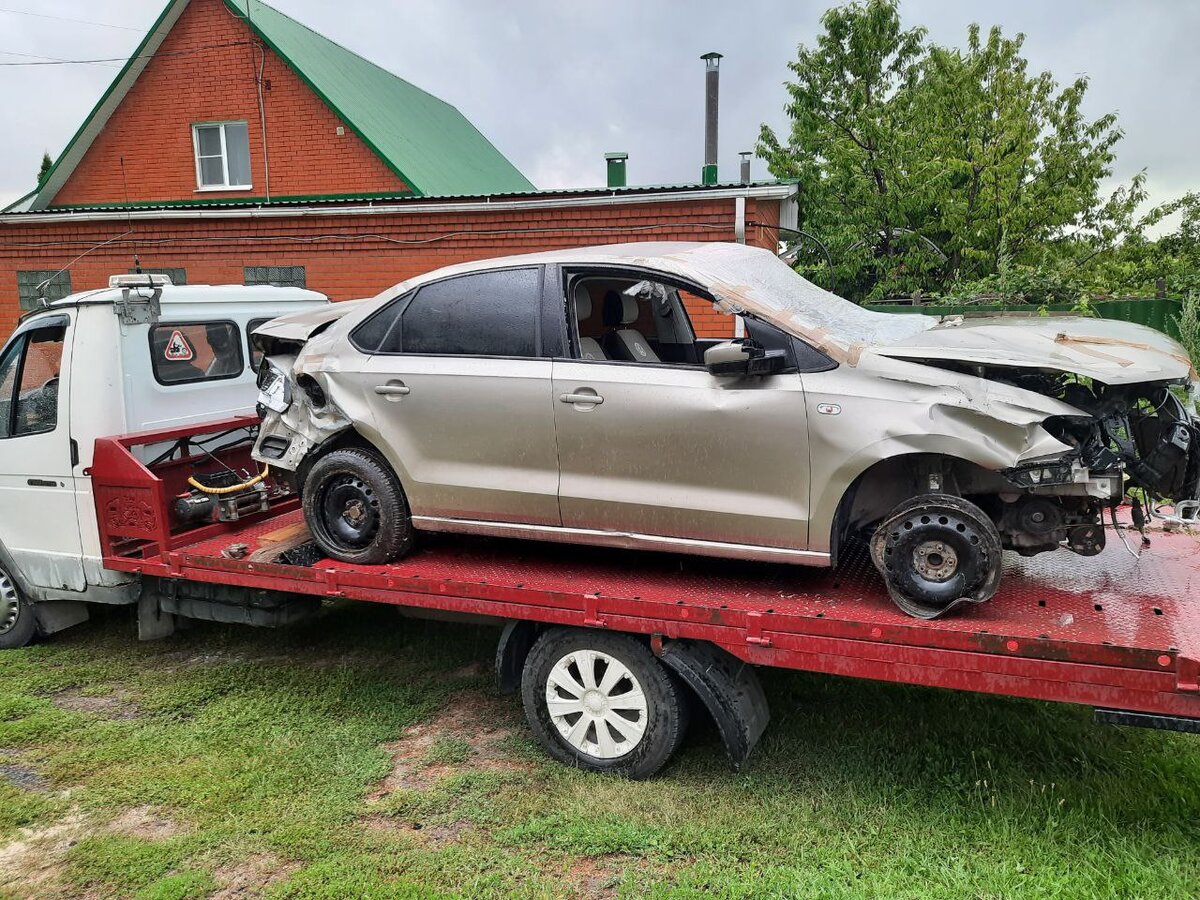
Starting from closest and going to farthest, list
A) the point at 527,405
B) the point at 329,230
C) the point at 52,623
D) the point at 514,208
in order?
the point at 527,405, the point at 52,623, the point at 514,208, the point at 329,230

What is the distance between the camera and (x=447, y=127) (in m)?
21.5

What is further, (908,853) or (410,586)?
(410,586)

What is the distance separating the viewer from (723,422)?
3.75 metres

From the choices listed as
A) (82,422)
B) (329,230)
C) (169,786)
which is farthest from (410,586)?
(329,230)

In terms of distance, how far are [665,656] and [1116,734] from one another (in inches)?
87.4

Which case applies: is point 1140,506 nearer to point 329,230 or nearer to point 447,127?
point 329,230

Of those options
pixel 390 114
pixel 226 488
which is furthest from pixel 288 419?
pixel 390 114

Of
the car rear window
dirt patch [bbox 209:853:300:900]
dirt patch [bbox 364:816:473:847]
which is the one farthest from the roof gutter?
dirt patch [bbox 209:853:300:900]

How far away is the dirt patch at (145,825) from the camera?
149 inches

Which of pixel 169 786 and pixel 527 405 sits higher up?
pixel 527 405

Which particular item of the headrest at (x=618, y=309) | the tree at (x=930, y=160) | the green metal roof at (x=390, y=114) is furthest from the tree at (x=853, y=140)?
the headrest at (x=618, y=309)

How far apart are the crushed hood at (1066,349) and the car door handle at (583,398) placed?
1.16 meters

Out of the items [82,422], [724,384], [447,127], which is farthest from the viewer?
[447,127]

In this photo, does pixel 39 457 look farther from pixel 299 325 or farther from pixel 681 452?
pixel 681 452
